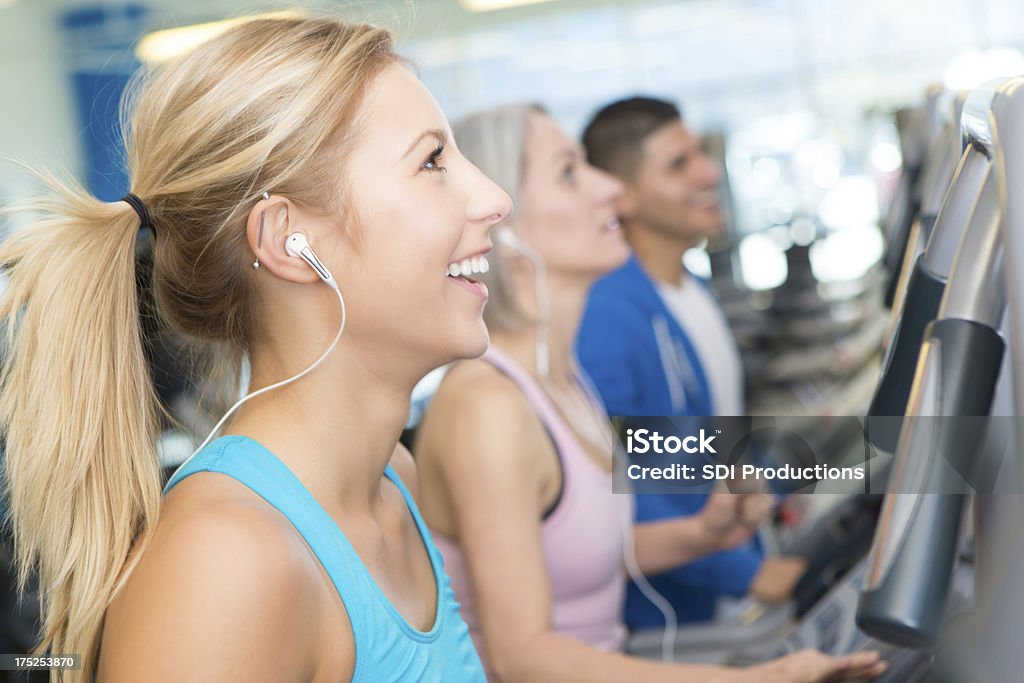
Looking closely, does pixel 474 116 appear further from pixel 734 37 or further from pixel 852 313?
pixel 734 37

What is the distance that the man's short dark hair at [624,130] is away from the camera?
9.73ft

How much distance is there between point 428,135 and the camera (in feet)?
3.31

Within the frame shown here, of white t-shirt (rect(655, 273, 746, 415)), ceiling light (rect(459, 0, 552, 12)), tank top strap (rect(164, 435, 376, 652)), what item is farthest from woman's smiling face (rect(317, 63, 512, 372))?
ceiling light (rect(459, 0, 552, 12))

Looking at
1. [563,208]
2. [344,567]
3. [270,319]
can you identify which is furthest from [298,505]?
[563,208]

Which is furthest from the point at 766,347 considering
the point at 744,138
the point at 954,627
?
the point at 954,627

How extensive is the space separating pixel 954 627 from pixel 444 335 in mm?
555

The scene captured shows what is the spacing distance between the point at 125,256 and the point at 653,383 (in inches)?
65.3

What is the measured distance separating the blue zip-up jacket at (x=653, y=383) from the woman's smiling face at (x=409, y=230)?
1223 millimetres

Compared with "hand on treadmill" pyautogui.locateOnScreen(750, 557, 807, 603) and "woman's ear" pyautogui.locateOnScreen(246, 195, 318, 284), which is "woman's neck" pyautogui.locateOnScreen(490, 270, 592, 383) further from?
"woman's ear" pyautogui.locateOnScreen(246, 195, 318, 284)

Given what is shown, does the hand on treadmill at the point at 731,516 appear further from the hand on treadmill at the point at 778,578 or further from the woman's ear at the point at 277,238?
the woman's ear at the point at 277,238

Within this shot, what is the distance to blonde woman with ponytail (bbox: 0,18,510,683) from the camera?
0.91 metres

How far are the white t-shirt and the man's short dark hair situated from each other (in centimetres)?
36

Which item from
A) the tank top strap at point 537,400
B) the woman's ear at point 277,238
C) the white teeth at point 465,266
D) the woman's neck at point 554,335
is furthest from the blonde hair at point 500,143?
the woman's ear at point 277,238

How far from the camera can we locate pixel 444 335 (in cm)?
102
